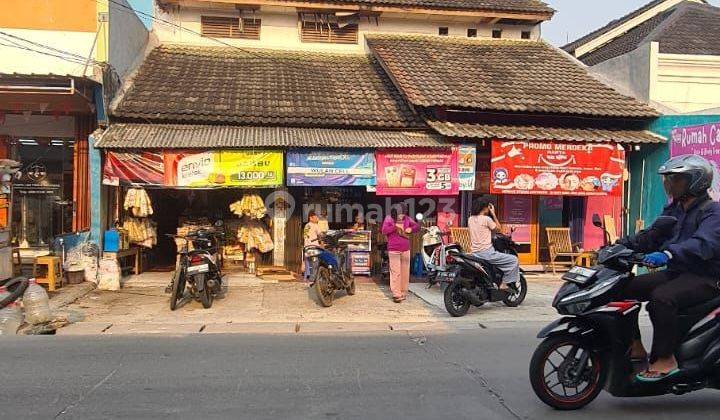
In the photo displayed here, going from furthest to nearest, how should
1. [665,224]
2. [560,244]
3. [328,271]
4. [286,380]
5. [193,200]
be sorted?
[560,244] < [193,200] < [328,271] < [286,380] < [665,224]

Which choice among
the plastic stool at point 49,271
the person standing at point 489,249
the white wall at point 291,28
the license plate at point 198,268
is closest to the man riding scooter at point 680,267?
the person standing at point 489,249

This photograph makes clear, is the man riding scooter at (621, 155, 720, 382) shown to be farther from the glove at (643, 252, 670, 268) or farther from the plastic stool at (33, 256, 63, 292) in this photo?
the plastic stool at (33, 256, 63, 292)

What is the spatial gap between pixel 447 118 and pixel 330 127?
2.47m

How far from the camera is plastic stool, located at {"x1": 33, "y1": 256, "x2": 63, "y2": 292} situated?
10.4 metres

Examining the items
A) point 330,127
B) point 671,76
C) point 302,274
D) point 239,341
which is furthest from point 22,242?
point 671,76

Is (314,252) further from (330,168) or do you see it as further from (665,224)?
(665,224)

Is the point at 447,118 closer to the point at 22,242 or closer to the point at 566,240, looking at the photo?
the point at 566,240

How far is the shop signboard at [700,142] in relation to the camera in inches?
440

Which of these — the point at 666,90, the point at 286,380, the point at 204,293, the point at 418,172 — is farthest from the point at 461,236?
the point at 286,380

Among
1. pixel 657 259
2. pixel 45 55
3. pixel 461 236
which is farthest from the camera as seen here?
pixel 461 236

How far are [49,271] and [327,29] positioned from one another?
9.13m

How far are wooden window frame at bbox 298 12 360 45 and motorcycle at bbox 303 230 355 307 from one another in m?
7.28

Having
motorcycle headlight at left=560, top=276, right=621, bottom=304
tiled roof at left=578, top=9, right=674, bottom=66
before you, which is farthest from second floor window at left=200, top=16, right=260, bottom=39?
motorcycle headlight at left=560, top=276, right=621, bottom=304

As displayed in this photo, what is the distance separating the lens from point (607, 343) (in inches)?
181
